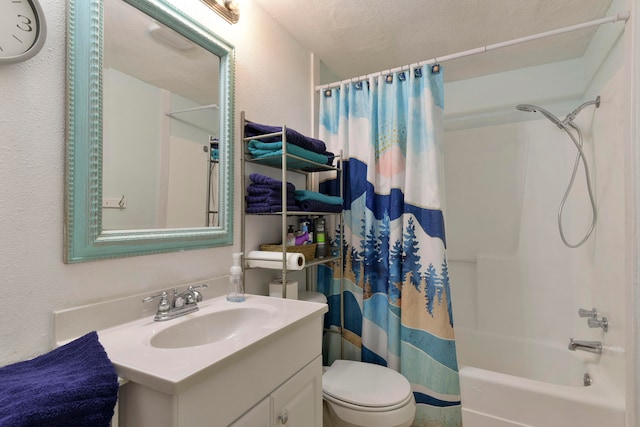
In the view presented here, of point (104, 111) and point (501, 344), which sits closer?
point (104, 111)

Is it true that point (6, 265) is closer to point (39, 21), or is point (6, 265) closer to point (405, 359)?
point (39, 21)

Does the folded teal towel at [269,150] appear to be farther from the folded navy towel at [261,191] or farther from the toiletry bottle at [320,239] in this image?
the toiletry bottle at [320,239]

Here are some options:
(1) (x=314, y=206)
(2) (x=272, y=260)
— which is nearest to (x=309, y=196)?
(1) (x=314, y=206)

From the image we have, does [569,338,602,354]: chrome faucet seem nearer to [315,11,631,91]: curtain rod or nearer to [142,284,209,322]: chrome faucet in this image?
[315,11,631,91]: curtain rod

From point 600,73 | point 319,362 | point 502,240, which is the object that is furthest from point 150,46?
point 502,240

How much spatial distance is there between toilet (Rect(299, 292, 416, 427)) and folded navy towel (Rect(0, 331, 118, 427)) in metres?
1.00

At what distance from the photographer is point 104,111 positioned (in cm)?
95

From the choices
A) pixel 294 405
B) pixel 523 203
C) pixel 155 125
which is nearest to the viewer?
pixel 294 405

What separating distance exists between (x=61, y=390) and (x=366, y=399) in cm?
113

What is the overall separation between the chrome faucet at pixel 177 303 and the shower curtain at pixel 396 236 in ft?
3.27

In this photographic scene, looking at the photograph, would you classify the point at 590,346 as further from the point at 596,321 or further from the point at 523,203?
the point at 523,203

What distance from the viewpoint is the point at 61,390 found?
22.8 inches

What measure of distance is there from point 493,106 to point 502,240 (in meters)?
1.04

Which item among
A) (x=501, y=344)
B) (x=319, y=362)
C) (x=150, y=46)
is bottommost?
(x=501, y=344)
